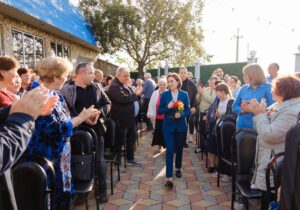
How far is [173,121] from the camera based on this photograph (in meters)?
4.52

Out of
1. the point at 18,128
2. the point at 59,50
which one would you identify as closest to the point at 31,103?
the point at 18,128

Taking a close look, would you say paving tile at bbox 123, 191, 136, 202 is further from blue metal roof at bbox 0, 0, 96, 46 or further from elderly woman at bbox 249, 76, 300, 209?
blue metal roof at bbox 0, 0, 96, 46

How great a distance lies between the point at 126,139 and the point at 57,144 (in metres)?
3.23

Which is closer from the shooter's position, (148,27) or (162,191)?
(162,191)

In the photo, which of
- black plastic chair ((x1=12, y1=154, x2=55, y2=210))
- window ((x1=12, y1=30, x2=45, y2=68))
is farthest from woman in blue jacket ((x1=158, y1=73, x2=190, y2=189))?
window ((x1=12, y1=30, x2=45, y2=68))

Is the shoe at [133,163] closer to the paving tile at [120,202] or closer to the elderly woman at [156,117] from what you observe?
the elderly woman at [156,117]

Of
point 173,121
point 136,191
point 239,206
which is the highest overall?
point 173,121

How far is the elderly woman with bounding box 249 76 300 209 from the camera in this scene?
2.40 metres

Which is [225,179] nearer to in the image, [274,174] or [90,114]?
[274,174]

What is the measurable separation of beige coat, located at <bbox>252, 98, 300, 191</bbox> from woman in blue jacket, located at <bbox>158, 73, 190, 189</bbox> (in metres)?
1.80

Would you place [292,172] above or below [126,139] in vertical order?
above

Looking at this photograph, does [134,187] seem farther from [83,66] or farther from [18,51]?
[18,51]

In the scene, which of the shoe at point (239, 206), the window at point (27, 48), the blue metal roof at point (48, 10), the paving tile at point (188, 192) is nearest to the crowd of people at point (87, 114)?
the paving tile at point (188, 192)

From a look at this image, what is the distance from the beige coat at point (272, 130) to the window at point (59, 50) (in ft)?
30.6
